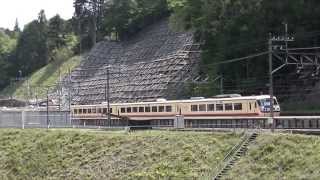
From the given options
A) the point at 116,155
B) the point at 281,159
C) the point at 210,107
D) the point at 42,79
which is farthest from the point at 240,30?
the point at 42,79

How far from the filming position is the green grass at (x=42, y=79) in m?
94.9

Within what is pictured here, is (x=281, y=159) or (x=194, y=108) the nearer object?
(x=281, y=159)

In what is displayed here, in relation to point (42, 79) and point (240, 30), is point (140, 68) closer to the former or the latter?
point (240, 30)

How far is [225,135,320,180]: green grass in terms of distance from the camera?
26.8 m

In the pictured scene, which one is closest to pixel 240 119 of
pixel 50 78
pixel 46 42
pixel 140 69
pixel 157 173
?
pixel 157 173

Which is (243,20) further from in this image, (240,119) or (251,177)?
(251,177)

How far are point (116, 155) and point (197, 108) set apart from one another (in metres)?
10.8

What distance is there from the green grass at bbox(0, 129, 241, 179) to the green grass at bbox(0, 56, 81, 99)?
4827cm

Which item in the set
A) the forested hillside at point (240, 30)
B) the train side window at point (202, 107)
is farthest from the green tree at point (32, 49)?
the train side window at point (202, 107)

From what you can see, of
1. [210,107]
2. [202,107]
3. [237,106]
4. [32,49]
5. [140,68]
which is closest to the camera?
[237,106]

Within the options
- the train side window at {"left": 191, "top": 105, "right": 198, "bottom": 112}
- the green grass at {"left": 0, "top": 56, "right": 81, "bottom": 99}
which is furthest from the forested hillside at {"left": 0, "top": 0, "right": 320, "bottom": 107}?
the green grass at {"left": 0, "top": 56, "right": 81, "bottom": 99}

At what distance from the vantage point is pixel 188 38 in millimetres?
77500

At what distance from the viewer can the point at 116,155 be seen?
36.2 metres

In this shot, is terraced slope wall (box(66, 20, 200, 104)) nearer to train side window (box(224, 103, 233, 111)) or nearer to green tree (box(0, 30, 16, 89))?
train side window (box(224, 103, 233, 111))
